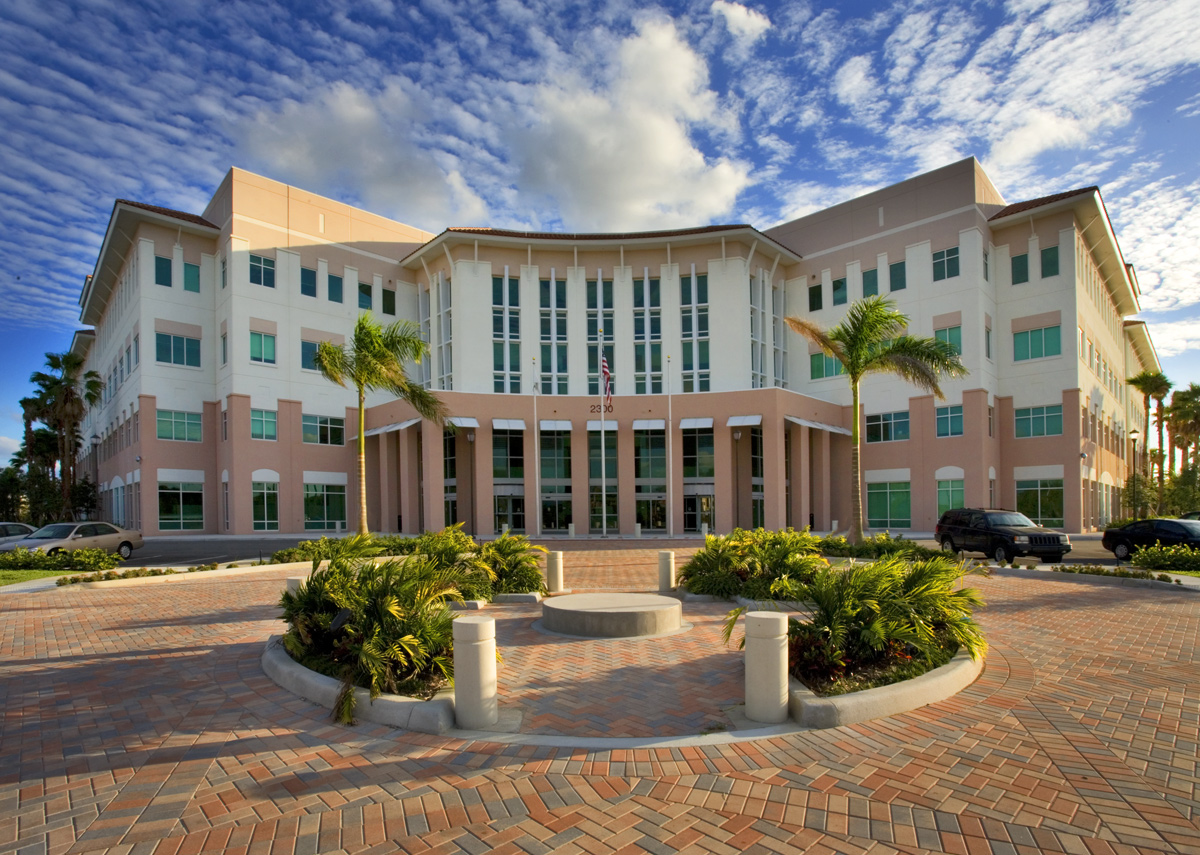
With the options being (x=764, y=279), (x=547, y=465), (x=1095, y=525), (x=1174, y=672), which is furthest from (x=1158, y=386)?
(x=1174, y=672)

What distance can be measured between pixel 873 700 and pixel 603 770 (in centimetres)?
257

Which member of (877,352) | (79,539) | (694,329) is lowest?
(79,539)

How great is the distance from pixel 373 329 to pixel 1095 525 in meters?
38.4

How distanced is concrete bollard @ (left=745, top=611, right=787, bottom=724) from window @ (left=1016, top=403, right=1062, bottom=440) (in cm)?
3607

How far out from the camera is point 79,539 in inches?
904

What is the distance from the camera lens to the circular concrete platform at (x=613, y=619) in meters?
9.34

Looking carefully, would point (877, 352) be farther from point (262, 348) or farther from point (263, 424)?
point (262, 348)

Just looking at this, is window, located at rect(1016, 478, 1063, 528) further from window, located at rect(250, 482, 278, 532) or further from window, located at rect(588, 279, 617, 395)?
window, located at rect(250, 482, 278, 532)

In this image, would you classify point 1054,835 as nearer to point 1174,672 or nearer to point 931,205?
point 1174,672

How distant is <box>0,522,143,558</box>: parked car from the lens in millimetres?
21938

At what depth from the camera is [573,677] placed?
24.0ft

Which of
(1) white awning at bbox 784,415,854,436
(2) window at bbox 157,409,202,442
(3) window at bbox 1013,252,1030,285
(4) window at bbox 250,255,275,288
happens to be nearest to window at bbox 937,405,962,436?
(1) white awning at bbox 784,415,854,436

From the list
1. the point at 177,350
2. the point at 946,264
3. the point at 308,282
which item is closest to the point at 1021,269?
the point at 946,264

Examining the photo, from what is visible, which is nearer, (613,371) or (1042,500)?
(1042,500)
